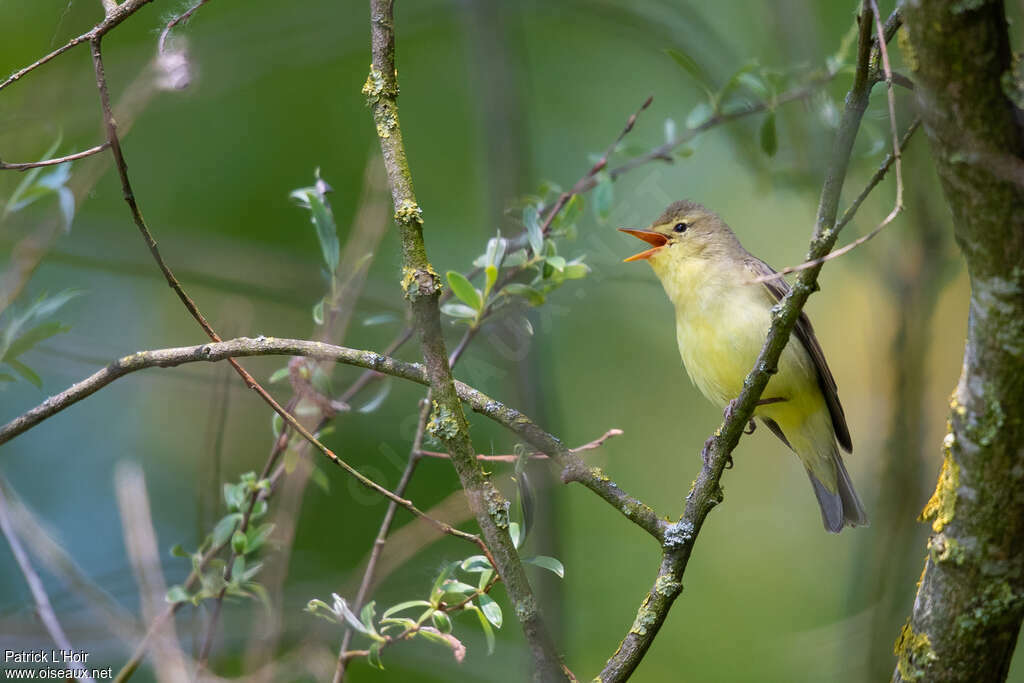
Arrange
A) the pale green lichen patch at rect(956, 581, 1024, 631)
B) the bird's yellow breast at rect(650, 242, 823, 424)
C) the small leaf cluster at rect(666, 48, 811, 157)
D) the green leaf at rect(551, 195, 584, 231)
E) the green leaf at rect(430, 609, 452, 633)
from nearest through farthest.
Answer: the pale green lichen patch at rect(956, 581, 1024, 631) → the green leaf at rect(430, 609, 452, 633) → the green leaf at rect(551, 195, 584, 231) → the small leaf cluster at rect(666, 48, 811, 157) → the bird's yellow breast at rect(650, 242, 823, 424)

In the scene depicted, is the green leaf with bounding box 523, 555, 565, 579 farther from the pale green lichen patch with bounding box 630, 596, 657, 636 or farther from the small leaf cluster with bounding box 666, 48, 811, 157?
the small leaf cluster with bounding box 666, 48, 811, 157

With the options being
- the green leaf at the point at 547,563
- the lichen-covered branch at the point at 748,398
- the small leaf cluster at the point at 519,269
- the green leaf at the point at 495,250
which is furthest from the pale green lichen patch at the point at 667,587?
the green leaf at the point at 495,250

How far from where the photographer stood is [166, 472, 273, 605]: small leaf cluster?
2580mm

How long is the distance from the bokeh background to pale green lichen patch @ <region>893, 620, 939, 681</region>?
926 mm

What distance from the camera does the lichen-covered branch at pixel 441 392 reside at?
1839 millimetres

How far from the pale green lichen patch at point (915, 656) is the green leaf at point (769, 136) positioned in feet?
5.79

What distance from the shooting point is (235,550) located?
259cm

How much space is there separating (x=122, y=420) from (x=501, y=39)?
13.1ft

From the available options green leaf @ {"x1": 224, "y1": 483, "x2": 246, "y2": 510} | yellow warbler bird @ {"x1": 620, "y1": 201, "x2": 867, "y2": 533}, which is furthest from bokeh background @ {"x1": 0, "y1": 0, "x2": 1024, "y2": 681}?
yellow warbler bird @ {"x1": 620, "y1": 201, "x2": 867, "y2": 533}

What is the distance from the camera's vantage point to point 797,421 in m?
3.99

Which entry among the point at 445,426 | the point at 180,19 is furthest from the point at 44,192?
the point at 445,426

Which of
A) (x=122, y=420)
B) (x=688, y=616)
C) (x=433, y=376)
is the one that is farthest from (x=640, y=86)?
(x=433, y=376)

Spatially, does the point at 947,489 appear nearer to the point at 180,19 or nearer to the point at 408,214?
the point at 408,214

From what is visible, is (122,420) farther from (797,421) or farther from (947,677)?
(947,677)
